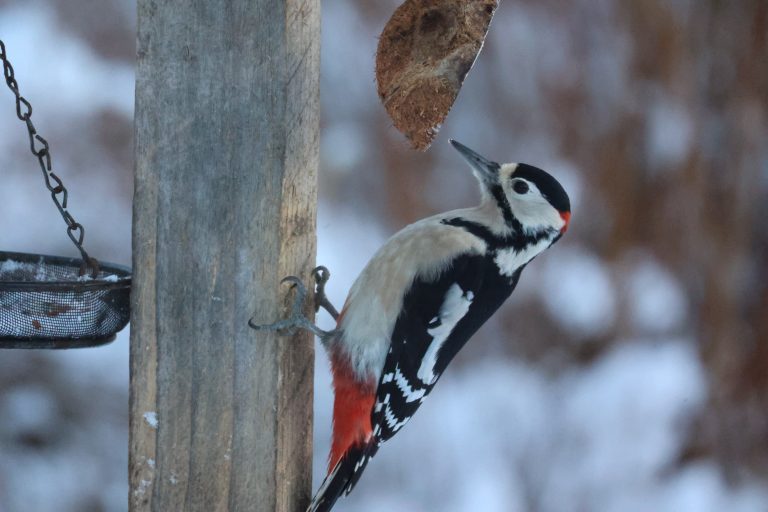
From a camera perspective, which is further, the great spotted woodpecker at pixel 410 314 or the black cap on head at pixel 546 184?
the black cap on head at pixel 546 184

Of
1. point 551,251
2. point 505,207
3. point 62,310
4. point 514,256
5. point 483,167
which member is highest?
point 551,251

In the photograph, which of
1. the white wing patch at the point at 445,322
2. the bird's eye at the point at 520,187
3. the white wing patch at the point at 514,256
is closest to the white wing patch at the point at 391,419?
the white wing patch at the point at 445,322

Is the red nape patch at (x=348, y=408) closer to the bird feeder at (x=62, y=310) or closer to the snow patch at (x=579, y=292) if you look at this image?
the bird feeder at (x=62, y=310)

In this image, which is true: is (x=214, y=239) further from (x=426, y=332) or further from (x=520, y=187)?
(x=520, y=187)

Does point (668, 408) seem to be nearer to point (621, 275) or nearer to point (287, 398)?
point (621, 275)

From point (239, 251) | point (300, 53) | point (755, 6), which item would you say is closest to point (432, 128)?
point (300, 53)

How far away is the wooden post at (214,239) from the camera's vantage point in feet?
7.66

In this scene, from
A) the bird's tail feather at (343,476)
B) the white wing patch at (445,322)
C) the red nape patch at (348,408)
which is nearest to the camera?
the bird's tail feather at (343,476)

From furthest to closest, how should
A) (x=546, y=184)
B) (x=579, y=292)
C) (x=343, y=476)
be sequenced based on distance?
(x=579, y=292) < (x=546, y=184) < (x=343, y=476)

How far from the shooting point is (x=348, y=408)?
2.96 m

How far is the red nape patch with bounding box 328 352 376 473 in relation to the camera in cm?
292

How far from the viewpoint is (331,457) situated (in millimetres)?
2957

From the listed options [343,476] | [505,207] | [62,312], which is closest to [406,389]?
[343,476]

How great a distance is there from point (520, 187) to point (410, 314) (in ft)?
1.78
